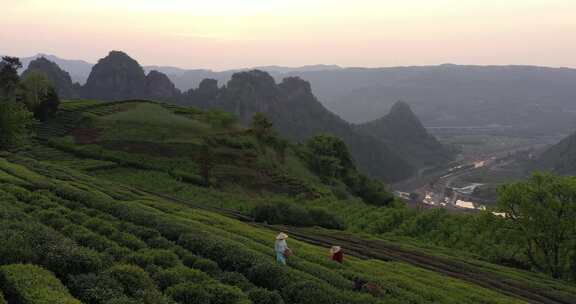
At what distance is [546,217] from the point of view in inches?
1930

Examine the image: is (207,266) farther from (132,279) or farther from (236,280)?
(132,279)

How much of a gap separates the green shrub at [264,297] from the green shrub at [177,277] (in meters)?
2.10

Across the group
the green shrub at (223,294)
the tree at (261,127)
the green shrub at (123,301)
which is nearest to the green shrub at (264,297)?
the green shrub at (223,294)

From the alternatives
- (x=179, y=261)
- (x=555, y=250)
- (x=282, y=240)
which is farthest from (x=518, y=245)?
(x=179, y=261)

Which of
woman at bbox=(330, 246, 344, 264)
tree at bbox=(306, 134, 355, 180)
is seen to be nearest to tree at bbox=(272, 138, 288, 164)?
tree at bbox=(306, 134, 355, 180)

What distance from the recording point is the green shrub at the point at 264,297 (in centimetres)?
1939

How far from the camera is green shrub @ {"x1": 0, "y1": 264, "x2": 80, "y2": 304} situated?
50.0ft

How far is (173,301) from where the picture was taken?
1747 cm

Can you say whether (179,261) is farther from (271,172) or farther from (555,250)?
(271,172)

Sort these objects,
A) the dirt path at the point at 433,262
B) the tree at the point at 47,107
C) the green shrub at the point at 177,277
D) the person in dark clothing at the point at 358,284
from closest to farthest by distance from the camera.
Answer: the green shrub at the point at 177,277 < the person in dark clothing at the point at 358,284 < the dirt path at the point at 433,262 < the tree at the point at 47,107

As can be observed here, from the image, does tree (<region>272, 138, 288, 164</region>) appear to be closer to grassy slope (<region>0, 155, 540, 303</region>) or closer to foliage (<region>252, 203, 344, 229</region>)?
foliage (<region>252, 203, 344, 229</region>)

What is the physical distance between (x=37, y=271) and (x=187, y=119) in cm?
10700

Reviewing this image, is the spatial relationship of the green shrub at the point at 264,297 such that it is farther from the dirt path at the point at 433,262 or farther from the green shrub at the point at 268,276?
the dirt path at the point at 433,262

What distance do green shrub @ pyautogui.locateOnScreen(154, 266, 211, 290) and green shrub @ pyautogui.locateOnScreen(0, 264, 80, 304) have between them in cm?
405
